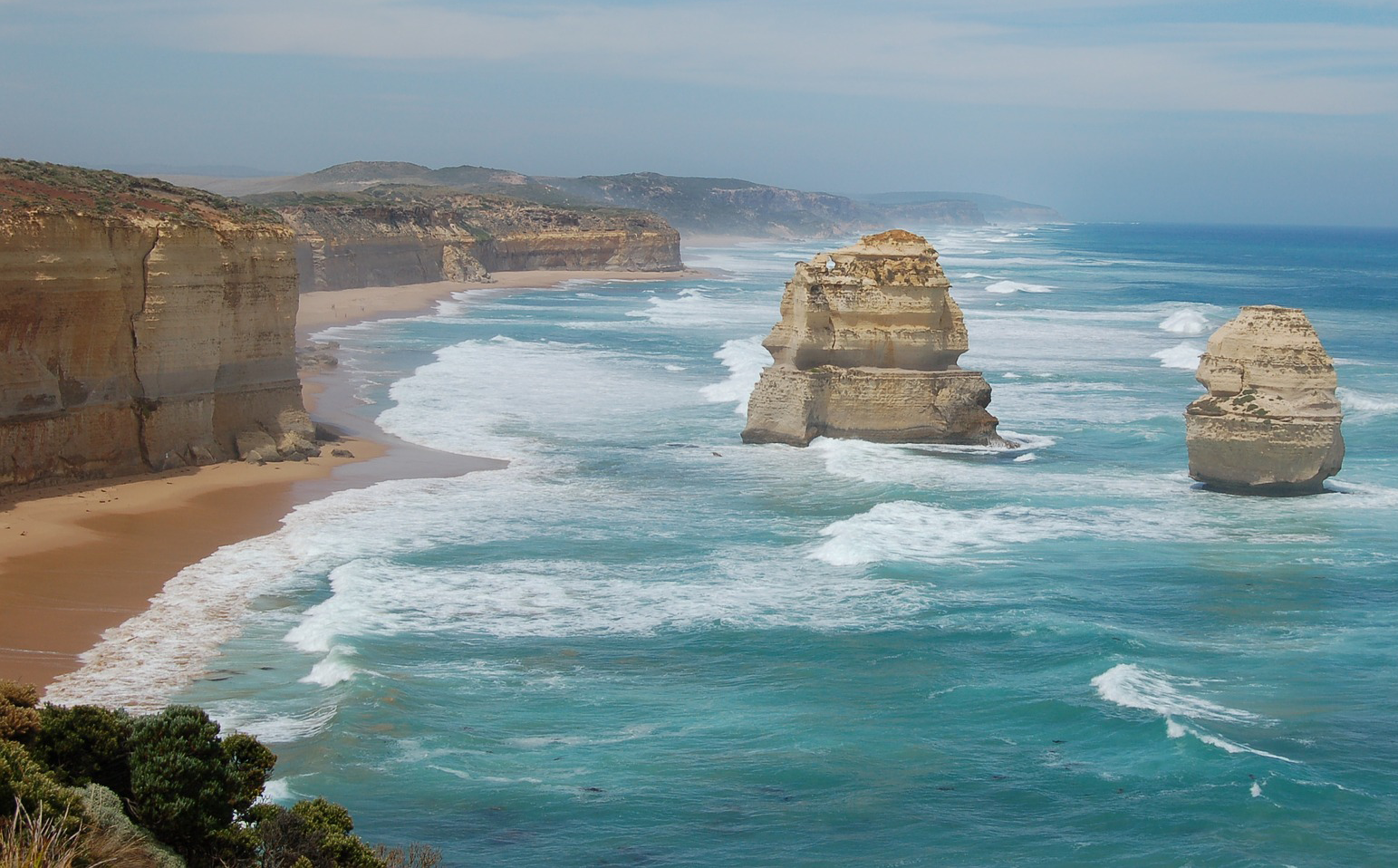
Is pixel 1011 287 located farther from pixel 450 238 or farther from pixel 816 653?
pixel 816 653

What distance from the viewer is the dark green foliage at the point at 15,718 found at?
10406 millimetres

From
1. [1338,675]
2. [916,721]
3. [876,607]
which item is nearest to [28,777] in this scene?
[916,721]

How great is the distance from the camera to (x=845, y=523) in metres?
23.2

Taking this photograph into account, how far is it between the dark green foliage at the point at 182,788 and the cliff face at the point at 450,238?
63025 millimetres

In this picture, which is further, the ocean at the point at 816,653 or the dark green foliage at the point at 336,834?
the ocean at the point at 816,653

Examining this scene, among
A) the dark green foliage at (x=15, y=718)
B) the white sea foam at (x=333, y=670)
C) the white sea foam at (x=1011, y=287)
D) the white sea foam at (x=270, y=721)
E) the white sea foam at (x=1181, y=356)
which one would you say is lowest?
the white sea foam at (x=270, y=721)

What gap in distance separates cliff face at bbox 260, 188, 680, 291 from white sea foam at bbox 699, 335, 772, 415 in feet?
94.7

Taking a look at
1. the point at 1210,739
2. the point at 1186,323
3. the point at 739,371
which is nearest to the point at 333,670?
the point at 1210,739

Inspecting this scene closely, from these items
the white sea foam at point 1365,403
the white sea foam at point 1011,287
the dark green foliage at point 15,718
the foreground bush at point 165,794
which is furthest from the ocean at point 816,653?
the white sea foam at point 1011,287

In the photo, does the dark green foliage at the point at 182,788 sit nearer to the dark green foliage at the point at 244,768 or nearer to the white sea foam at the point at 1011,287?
the dark green foliage at the point at 244,768

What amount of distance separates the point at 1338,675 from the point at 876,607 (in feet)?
18.0

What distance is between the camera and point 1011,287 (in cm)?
8412

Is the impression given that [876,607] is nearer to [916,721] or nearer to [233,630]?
[916,721]

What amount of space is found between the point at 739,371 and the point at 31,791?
36.4 m
